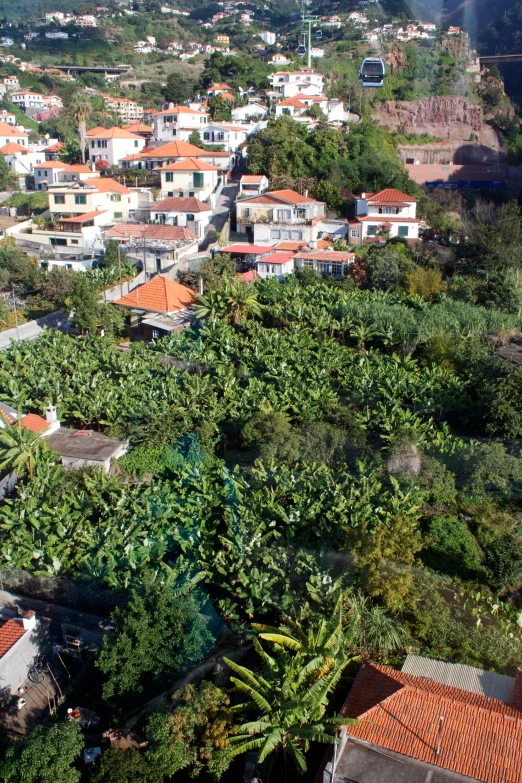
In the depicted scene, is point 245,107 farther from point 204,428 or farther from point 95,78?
point 95,78

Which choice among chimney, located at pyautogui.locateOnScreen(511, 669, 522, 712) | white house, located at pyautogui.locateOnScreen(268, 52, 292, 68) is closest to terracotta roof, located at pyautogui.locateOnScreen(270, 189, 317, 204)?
chimney, located at pyautogui.locateOnScreen(511, 669, 522, 712)

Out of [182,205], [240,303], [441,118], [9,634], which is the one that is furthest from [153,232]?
[441,118]

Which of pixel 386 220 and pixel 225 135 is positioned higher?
pixel 225 135

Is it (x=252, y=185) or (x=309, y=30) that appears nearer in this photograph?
(x=252, y=185)

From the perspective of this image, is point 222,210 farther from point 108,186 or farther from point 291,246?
point 291,246

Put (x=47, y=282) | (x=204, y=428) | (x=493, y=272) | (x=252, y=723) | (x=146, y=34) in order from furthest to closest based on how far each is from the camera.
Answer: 1. (x=146, y=34)
2. (x=47, y=282)
3. (x=493, y=272)
4. (x=204, y=428)
5. (x=252, y=723)

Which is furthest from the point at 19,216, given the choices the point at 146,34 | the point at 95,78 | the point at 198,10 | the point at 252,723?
the point at 198,10
